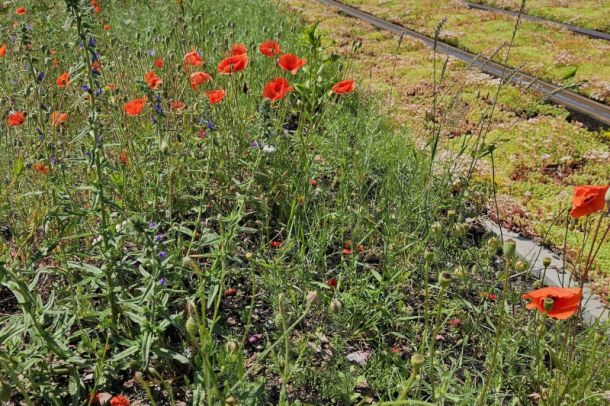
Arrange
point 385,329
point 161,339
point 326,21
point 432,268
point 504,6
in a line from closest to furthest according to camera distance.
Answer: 1. point 161,339
2. point 385,329
3. point 432,268
4. point 326,21
5. point 504,6

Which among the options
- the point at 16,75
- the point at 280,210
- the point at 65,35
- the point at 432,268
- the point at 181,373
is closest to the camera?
the point at 181,373

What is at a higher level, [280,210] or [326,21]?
[326,21]

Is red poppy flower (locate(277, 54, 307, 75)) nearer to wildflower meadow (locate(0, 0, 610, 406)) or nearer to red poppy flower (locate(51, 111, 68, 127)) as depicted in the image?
wildflower meadow (locate(0, 0, 610, 406))

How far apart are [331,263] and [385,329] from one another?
19.3 inches

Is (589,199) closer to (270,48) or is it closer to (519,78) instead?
(270,48)

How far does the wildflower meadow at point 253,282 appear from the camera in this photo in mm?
1609

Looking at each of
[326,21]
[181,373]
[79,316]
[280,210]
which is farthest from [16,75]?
[326,21]

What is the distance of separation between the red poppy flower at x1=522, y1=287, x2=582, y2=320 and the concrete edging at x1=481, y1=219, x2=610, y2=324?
848 mm

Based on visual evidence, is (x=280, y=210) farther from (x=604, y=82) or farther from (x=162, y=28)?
(x=604, y=82)

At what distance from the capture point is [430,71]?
539cm

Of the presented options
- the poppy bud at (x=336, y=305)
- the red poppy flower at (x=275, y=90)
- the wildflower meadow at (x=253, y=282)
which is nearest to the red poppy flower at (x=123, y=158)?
the wildflower meadow at (x=253, y=282)

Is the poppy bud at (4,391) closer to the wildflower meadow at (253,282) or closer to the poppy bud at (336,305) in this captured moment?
the wildflower meadow at (253,282)

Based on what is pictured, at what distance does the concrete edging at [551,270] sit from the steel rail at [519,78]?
781 millimetres

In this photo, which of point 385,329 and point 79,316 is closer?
point 79,316
